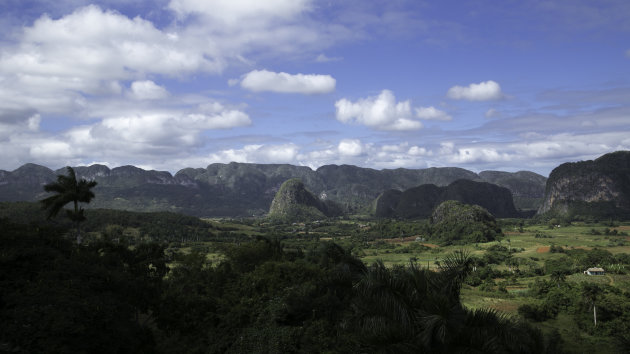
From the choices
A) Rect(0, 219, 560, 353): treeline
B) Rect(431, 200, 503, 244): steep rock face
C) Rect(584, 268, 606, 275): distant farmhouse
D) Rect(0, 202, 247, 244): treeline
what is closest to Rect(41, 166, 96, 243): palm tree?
Rect(0, 219, 560, 353): treeline

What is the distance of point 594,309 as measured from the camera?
148 feet

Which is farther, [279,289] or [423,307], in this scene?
[279,289]

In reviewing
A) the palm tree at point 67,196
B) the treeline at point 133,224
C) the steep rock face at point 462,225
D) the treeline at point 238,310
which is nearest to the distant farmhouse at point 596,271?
the steep rock face at point 462,225

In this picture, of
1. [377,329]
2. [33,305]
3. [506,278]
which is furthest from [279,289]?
[506,278]

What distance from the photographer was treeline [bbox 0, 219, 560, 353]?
779 cm

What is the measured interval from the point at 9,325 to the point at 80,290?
11.9ft

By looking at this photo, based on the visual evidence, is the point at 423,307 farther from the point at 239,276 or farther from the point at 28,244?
the point at 239,276

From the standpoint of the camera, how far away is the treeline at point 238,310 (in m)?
7.79

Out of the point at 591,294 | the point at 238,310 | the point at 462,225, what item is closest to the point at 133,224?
the point at 238,310

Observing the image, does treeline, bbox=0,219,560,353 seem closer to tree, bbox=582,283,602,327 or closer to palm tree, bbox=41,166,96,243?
palm tree, bbox=41,166,96,243

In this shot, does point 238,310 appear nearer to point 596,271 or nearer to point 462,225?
point 596,271

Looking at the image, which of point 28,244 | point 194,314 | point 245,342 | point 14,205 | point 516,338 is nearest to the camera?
point 516,338

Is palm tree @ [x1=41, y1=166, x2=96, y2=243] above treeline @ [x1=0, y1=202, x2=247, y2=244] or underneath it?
above

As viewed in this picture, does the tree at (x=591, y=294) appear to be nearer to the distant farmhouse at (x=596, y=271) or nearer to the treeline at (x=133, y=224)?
the distant farmhouse at (x=596, y=271)
